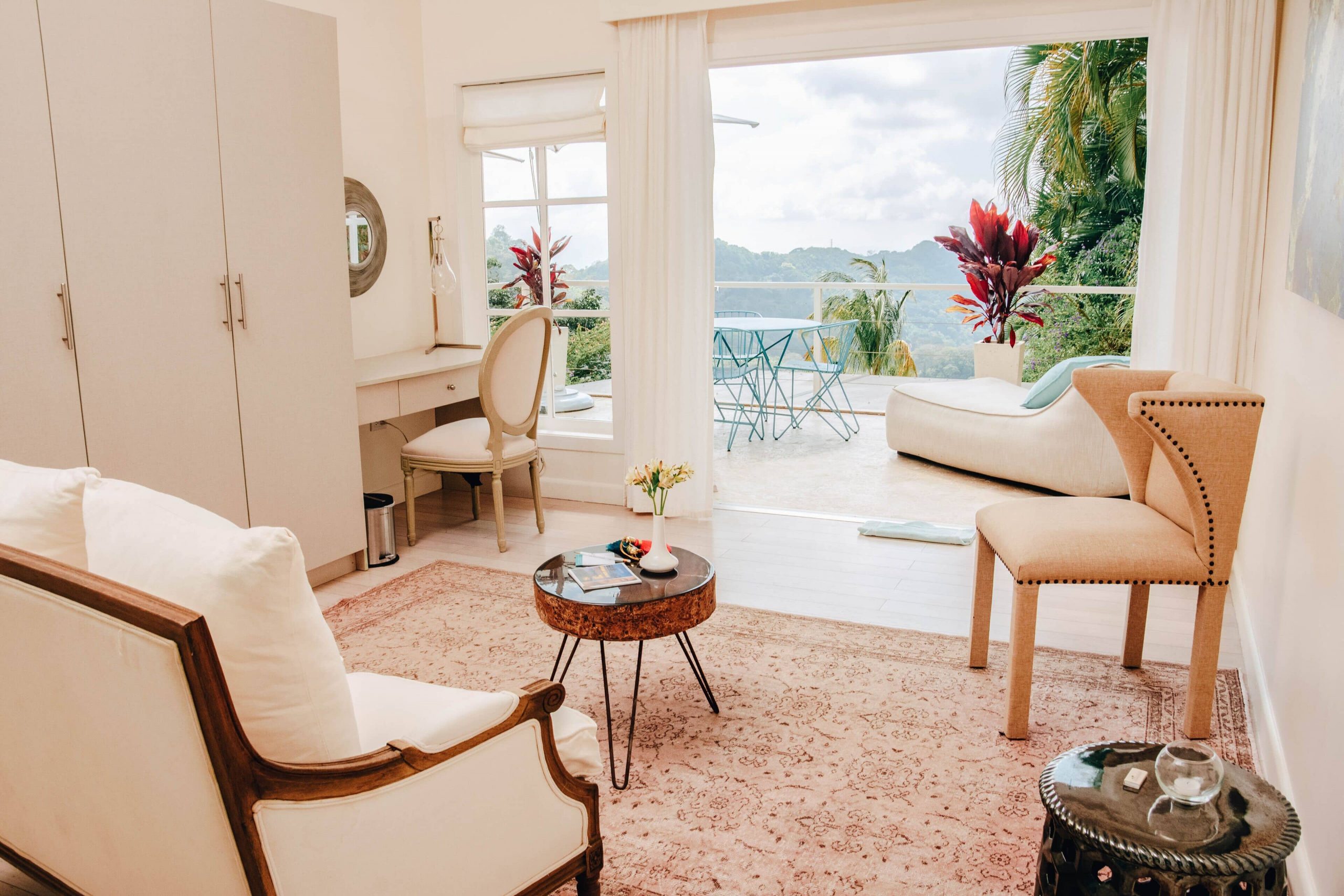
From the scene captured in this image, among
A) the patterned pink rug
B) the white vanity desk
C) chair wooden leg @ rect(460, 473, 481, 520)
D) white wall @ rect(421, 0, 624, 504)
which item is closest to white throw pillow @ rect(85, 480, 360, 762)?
the patterned pink rug

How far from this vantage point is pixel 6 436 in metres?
2.72

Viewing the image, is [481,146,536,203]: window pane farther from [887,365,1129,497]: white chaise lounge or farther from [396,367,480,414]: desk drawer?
[887,365,1129,497]: white chaise lounge

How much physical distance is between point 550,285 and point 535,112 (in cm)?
82

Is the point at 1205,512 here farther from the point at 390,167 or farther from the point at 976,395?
the point at 390,167

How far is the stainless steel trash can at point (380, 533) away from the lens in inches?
159

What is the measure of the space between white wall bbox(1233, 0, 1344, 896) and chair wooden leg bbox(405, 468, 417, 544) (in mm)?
3112

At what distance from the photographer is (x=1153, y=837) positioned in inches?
55.4

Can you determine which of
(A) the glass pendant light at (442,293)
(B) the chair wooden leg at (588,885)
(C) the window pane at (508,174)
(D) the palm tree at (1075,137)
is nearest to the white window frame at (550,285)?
(C) the window pane at (508,174)

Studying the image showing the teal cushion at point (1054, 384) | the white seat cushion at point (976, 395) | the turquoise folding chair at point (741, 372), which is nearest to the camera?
the teal cushion at point (1054, 384)

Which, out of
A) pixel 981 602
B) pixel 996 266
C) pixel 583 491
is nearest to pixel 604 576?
pixel 981 602

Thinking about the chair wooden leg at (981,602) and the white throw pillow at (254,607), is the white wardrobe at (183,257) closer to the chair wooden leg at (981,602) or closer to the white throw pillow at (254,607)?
the white throw pillow at (254,607)

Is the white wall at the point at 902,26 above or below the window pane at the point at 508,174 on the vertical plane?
above

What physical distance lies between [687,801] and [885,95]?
7.73 metres

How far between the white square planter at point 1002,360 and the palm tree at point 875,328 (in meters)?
1.10
